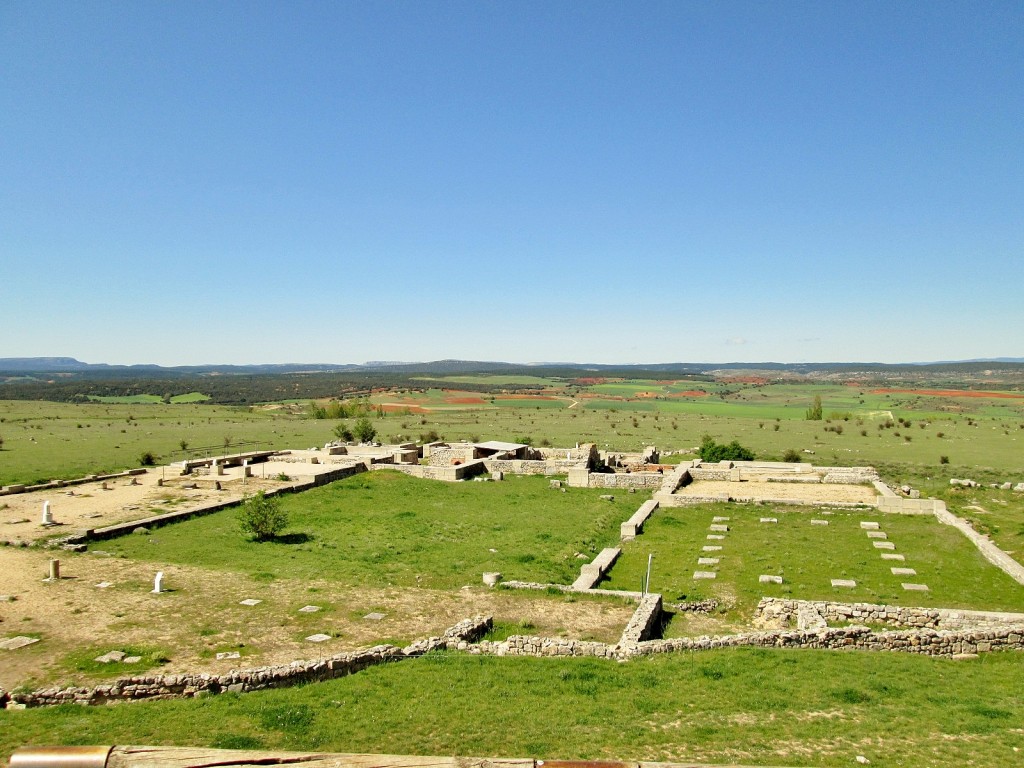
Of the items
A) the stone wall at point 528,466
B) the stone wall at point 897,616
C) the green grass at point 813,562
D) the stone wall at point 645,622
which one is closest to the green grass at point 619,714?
the stone wall at point 645,622

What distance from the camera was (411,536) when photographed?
22359 millimetres

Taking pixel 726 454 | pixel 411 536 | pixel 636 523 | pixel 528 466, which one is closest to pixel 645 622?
pixel 411 536

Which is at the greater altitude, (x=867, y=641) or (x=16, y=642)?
(x=16, y=642)

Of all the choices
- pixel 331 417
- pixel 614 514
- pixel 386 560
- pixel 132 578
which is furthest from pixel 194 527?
pixel 331 417

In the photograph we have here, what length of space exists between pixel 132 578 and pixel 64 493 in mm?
14995

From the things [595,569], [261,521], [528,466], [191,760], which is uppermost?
[191,760]

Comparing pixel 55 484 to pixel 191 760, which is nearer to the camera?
pixel 191 760

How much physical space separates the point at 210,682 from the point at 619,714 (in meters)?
6.21

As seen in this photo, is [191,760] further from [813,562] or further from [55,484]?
[55,484]

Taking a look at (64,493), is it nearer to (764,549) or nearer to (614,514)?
(614,514)

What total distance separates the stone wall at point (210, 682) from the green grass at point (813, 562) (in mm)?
8252

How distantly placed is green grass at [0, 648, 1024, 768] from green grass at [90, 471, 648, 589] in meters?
6.45

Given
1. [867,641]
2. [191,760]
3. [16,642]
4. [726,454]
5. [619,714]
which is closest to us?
[191,760]

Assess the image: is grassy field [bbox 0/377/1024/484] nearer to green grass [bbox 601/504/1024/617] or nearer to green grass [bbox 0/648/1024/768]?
green grass [bbox 601/504/1024/617]
